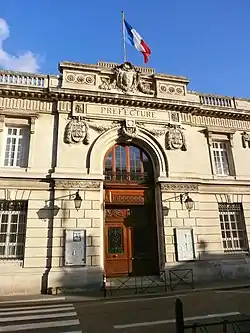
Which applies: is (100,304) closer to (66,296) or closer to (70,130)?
(66,296)

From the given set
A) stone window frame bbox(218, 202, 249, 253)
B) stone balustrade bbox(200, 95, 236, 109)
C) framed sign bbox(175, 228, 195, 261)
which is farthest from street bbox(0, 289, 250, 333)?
stone balustrade bbox(200, 95, 236, 109)

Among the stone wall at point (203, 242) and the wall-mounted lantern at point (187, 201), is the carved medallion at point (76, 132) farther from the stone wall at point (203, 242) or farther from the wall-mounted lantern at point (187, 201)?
the wall-mounted lantern at point (187, 201)

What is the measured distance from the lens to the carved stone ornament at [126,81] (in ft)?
49.5

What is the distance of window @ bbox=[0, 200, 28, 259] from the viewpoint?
38.6ft

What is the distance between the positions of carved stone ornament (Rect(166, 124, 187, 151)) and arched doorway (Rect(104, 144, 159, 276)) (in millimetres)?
1476

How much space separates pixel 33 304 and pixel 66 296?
1483mm

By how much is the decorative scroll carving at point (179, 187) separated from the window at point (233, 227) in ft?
6.88

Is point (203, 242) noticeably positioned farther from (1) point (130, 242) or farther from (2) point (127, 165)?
(2) point (127, 165)

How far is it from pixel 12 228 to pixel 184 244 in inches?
323

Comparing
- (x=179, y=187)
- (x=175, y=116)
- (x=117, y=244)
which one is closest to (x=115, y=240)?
(x=117, y=244)

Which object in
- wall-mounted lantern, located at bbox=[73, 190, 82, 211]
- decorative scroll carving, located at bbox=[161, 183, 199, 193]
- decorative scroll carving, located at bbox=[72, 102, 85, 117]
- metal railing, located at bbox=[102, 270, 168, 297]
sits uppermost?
decorative scroll carving, located at bbox=[72, 102, 85, 117]

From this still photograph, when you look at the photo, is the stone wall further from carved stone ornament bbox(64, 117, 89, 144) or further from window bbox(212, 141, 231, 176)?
carved stone ornament bbox(64, 117, 89, 144)

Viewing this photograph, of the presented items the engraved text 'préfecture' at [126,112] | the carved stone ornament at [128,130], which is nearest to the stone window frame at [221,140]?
the engraved text 'préfecture' at [126,112]

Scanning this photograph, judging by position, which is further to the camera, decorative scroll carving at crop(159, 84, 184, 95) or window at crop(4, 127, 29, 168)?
decorative scroll carving at crop(159, 84, 184, 95)
